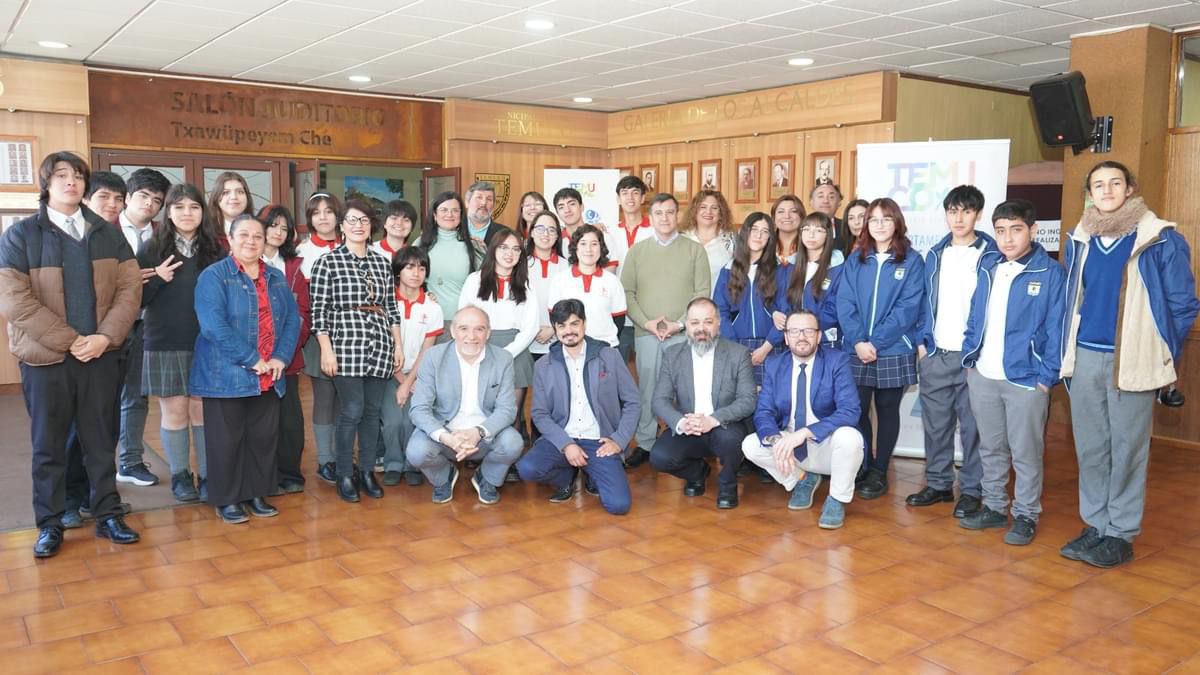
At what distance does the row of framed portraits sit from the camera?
31.0ft

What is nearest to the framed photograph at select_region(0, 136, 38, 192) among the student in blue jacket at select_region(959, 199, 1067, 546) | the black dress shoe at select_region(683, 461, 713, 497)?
the black dress shoe at select_region(683, 461, 713, 497)

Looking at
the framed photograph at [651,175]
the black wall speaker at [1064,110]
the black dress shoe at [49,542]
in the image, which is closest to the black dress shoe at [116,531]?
the black dress shoe at [49,542]

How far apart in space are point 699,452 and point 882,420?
102 centimetres

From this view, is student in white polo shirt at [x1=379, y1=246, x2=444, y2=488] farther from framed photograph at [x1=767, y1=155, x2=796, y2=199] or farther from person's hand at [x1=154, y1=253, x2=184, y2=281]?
framed photograph at [x1=767, y1=155, x2=796, y2=199]

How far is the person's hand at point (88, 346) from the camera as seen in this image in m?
4.00

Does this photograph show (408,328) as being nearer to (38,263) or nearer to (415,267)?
(415,267)

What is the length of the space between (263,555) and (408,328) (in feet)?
5.00

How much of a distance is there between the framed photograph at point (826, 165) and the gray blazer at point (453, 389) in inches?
212

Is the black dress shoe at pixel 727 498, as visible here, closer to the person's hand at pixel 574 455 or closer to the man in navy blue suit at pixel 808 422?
the man in navy blue suit at pixel 808 422

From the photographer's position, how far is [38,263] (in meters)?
3.95

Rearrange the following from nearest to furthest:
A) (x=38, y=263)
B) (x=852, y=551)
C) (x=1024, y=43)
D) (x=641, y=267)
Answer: (x=38, y=263)
(x=852, y=551)
(x=641, y=267)
(x=1024, y=43)

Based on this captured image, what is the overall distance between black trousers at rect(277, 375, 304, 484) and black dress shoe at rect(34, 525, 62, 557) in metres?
1.19

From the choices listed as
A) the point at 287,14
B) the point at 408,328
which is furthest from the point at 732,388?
the point at 287,14

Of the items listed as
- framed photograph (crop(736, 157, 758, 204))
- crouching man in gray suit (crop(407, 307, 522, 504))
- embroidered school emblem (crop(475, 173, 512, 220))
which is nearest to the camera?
crouching man in gray suit (crop(407, 307, 522, 504))
